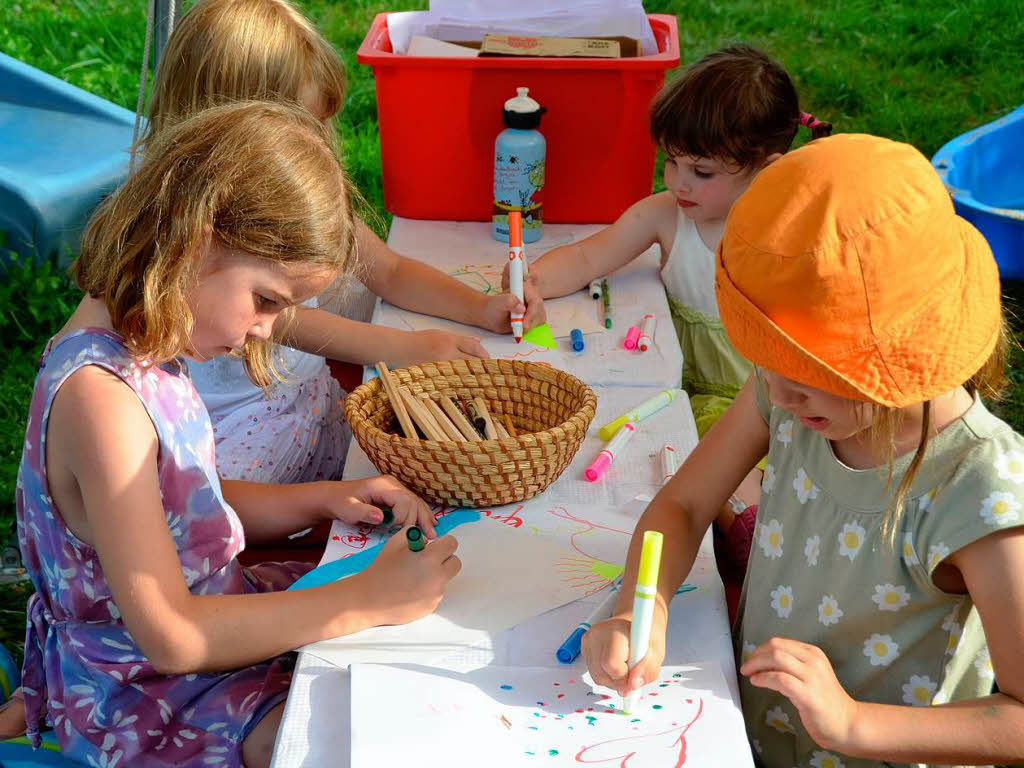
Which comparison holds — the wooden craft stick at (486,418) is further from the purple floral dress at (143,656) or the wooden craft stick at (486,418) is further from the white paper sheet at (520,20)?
the white paper sheet at (520,20)

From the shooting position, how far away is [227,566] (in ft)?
4.48

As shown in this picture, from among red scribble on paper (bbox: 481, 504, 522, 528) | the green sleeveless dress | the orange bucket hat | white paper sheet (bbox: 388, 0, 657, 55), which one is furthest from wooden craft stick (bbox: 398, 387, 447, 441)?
white paper sheet (bbox: 388, 0, 657, 55)

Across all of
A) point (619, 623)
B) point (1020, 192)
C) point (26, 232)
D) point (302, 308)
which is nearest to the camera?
point (619, 623)

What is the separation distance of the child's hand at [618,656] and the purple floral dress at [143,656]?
16.5 inches

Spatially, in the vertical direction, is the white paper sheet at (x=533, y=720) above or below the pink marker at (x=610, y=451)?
below

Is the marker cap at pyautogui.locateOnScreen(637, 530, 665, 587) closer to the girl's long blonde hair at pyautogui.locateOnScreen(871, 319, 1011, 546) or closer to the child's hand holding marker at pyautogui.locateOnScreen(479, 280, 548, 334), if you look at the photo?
the girl's long blonde hair at pyautogui.locateOnScreen(871, 319, 1011, 546)

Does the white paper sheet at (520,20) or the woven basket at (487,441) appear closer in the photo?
the woven basket at (487,441)

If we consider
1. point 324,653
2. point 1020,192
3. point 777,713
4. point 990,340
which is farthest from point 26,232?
point 1020,192

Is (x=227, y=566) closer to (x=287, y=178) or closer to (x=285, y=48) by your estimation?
(x=287, y=178)

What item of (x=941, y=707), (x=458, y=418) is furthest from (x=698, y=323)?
(x=941, y=707)

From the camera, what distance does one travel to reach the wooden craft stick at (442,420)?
1424mm

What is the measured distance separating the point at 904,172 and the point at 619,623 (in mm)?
489

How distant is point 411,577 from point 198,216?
432mm

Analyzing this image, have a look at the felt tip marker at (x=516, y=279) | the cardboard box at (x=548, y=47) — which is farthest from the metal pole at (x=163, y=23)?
the felt tip marker at (x=516, y=279)
